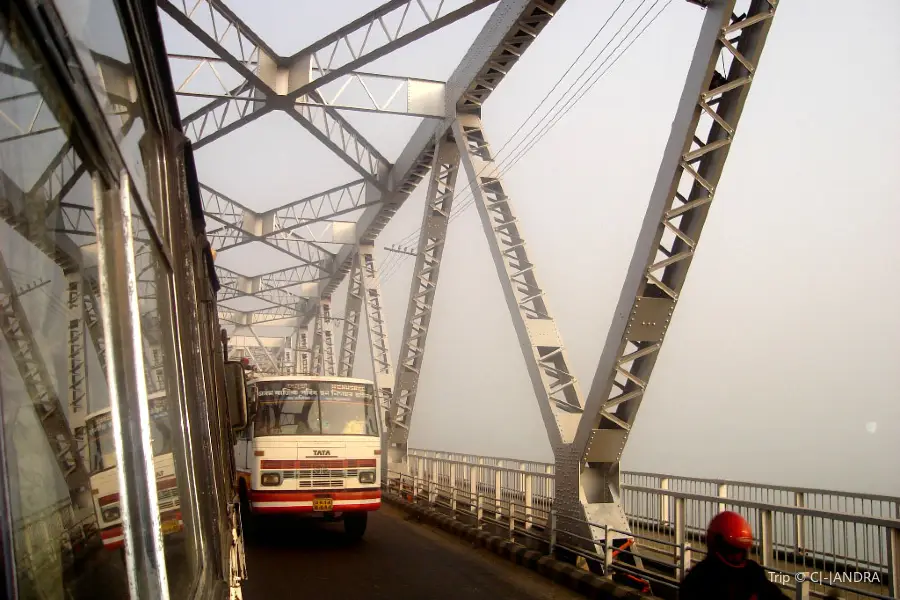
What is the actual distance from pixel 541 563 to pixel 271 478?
4.82 meters

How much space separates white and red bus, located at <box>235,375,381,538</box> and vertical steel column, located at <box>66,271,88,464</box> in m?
12.7

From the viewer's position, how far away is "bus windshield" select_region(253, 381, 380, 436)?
14570 millimetres

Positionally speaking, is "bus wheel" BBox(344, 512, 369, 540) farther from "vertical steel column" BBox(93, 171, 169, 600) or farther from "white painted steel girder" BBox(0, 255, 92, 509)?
"white painted steel girder" BBox(0, 255, 92, 509)

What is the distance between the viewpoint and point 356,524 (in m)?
15.2

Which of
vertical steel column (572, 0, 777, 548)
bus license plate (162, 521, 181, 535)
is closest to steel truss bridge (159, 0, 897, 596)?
vertical steel column (572, 0, 777, 548)

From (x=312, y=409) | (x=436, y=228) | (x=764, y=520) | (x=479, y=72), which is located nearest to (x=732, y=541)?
(x=764, y=520)

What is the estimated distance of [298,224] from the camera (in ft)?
84.0

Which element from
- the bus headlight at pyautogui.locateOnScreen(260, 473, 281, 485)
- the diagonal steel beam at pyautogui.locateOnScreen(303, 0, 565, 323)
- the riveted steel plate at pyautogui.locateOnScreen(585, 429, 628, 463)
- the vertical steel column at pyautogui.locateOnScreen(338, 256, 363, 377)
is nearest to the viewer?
the riveted steel plate at pyautogui.locateOnScreen(585, 429, 628, 463)

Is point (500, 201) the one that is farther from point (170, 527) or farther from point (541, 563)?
point (170, 527)

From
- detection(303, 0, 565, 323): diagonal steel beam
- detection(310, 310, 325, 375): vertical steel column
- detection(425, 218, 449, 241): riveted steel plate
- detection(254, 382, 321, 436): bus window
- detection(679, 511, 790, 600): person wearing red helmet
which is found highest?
detection(303, 0, 565, 323): diagonal steel beam

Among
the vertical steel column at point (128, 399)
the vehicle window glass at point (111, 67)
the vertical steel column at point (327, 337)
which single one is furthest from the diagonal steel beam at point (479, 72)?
the vertical steel column at point (327, 337)

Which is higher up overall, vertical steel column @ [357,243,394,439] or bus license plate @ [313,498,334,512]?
vertical steel column @ [357,243,394,439]

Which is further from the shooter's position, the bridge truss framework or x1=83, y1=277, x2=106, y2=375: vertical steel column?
the bridge truss framework

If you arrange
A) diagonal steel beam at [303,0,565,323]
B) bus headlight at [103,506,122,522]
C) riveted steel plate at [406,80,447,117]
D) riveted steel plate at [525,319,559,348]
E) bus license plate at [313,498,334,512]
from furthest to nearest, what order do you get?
riveted steel plate at [406,80,447,117] < bus license plate at [313,498,334,512] < riveted steel plate at [525,319,559,348] < diagonal steel beam at [303,0,565,323] < bus headlight at [103,506,122,522]
